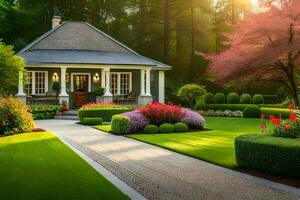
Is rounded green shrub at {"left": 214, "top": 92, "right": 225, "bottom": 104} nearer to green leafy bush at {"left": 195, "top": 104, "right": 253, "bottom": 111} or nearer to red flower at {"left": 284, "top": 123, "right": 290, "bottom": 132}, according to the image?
green leafy bush at {"left": 195, "top": 104, "right": 253, "bottom": 111}

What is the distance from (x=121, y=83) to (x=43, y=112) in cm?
752

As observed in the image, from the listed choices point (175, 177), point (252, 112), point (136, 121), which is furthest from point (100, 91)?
point (175, 177)

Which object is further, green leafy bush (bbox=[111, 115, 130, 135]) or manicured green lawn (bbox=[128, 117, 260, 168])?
green leafy bush (bbox=[111, 115, 130, 135])

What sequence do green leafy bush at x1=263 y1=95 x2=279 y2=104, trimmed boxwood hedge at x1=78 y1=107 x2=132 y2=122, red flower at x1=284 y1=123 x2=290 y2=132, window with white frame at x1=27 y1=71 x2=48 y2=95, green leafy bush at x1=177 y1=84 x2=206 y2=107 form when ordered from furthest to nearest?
green leafy bush at x1=263 y1=95 x2=279 y2=104, green leafy bush at x1=177 y1=84 x2=206 y2=107, window with white frame at x1=27 y1=71 x2=48 y2=95, trimmed boxwood hedge at x1=78 y1=107 x2=132 y2=122, red flower at x1=284 y1=123 x2=290 y2=132

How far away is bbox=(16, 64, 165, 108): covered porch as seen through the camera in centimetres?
3050

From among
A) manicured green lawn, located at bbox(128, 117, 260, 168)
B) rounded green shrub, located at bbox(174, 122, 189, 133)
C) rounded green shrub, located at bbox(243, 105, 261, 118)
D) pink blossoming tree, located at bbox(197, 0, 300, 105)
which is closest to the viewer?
manicured green lawn, located at bbox(128, 117, 260, 168)

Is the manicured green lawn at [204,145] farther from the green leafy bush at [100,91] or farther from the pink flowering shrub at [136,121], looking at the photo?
the green leafy bush at [100,91]

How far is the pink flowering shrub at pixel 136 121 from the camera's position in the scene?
18439 millimetres

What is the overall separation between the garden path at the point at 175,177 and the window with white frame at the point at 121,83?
19868mm

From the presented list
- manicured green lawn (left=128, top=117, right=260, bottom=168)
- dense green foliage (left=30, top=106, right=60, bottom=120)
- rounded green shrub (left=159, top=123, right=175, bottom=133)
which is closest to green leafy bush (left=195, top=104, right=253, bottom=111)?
dense green foliage (left=30, top=106, right=60, bottom=120)

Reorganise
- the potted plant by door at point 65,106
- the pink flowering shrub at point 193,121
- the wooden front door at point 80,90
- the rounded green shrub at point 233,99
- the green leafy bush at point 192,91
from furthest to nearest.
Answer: the green leafy bush at point 192,91, the rounded green shrub at point 233,99, the wooden front door at point 80,90, the potted plant by door at point 65,106, the pink flowering shrub at point 193,121

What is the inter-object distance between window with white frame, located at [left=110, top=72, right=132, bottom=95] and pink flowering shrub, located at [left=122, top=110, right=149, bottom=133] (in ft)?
48.7

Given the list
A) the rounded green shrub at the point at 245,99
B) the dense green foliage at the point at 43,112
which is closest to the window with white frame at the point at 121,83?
the dense green foliage at the point at 43,112

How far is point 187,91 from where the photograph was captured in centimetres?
3381
